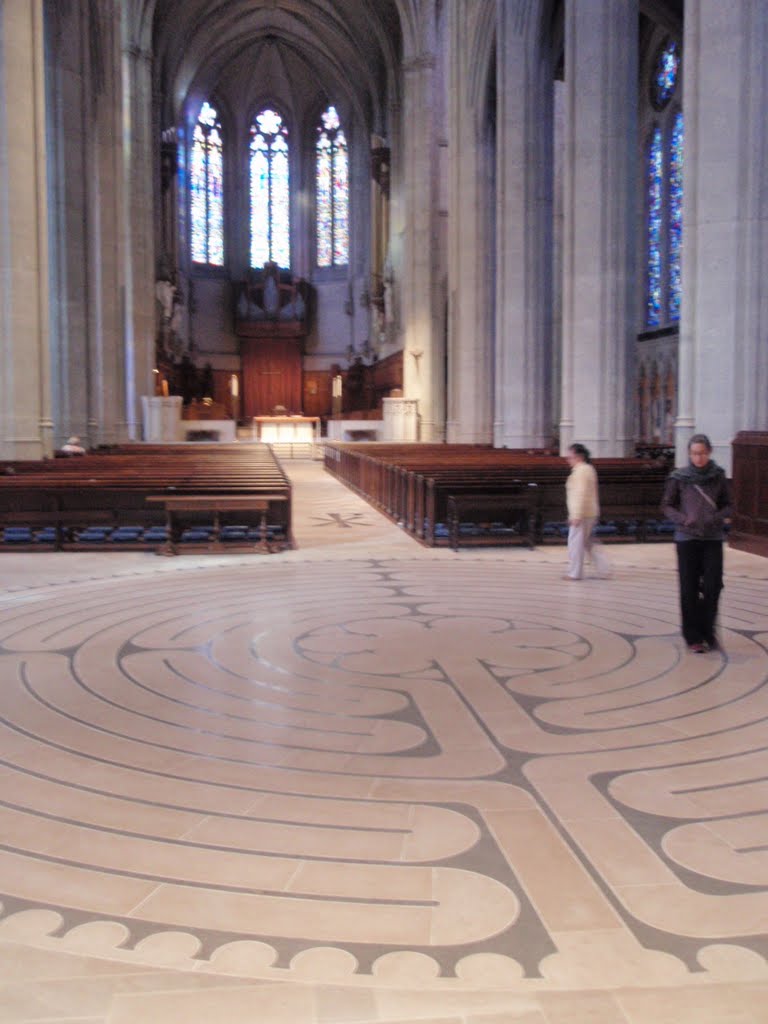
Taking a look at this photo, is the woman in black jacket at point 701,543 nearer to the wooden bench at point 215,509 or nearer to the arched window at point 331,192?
the wooden bench at point 215,509

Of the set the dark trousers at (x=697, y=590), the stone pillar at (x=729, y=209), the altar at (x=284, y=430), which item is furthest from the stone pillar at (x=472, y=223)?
the dark trousers at (x=697, y=590)

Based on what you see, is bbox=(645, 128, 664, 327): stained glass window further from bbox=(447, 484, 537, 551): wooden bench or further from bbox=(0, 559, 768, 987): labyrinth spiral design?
bbox=(0, 559, 768, 987): labyrinth spiral design

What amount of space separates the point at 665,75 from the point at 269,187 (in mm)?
22339

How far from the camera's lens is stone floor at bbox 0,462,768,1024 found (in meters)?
2.67

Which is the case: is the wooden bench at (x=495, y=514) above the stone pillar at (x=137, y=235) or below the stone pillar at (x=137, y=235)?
below

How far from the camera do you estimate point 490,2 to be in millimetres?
25328

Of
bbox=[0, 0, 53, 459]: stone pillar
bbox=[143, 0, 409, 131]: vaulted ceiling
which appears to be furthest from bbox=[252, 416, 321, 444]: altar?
bbox=[0, 0, 53, 459]: stone pillar

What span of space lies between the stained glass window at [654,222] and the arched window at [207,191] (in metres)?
22.5

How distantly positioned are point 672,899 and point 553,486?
33.3 ft

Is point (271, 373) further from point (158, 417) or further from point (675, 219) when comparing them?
point (675, 219)

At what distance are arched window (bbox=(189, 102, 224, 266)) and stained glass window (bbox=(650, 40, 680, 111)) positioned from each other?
22.8 meters

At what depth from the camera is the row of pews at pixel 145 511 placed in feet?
38.8

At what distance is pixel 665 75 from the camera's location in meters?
32.0

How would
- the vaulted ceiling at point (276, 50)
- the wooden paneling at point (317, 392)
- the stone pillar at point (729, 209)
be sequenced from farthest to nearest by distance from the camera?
the wooden paneling at point (317, 392) < the vaulted ceiling at point (276, 50) < the stone pillar at point (729, 209)
